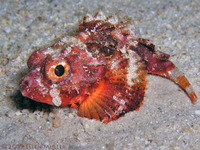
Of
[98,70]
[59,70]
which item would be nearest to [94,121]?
[98,70]

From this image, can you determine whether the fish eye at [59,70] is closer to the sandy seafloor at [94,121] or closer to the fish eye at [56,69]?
the fish eye at [56,69]

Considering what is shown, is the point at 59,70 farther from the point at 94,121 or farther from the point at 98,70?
the point at 94,121

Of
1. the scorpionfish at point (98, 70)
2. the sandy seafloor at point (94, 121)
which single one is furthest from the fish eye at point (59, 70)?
the sandy seafloor at point (94, 121)

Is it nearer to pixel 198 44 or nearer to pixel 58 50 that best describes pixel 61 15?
pixel 58 50

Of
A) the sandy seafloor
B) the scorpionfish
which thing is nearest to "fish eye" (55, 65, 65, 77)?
the scorpionfish

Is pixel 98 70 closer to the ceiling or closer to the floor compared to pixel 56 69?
closer to the floor

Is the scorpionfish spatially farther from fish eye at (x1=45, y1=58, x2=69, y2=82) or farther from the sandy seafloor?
the sandy seafloor
